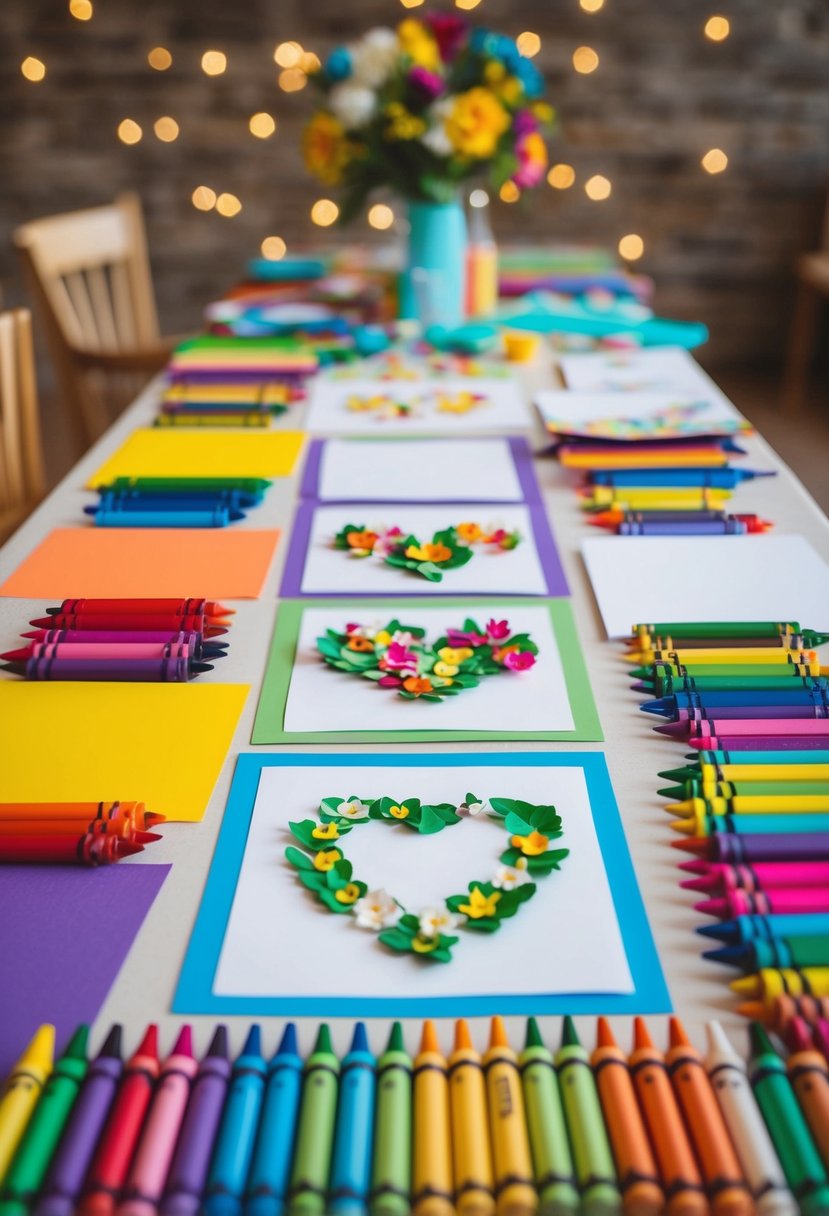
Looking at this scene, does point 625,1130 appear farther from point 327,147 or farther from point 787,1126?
point 327,147

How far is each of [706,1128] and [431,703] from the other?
1.51ft

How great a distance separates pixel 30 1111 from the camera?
581 mm

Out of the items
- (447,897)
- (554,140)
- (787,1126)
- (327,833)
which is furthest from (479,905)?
(554,140)

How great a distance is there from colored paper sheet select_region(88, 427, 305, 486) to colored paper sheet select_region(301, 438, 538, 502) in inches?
1.7

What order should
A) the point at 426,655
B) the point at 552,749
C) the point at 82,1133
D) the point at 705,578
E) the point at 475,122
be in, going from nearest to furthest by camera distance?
the point at 82,1133 < the point at 552,749 < the point at 426,655 < the point at 705,578 < the point at 475,122

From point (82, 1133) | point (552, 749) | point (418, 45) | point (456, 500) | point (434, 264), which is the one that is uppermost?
point (418, 45)

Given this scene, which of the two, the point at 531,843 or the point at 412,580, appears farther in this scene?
the point at 412,580

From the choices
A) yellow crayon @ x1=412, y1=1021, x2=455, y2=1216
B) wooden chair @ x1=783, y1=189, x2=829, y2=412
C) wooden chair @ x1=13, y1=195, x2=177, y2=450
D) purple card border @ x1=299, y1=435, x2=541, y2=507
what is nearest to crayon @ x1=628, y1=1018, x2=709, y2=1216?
yellow crayon @ x1=412, y1=1021, x2=455, y2=1216

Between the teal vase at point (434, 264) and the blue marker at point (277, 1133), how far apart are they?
1.62 meters

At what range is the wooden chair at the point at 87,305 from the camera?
7.36ft

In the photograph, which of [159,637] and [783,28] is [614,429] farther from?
[783,28]

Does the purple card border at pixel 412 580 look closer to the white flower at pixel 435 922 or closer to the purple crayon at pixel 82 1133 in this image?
the white flower at pixel 435 922

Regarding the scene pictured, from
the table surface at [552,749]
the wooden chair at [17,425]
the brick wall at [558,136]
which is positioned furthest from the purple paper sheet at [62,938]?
the brick wall at [558,136]

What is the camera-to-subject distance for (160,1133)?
564 mm
